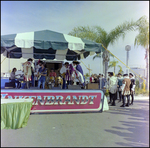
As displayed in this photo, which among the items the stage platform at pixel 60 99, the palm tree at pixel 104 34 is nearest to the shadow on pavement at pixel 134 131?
the stage platform at pixel 60 99

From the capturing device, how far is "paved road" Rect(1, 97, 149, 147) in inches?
128

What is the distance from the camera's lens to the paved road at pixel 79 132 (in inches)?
128

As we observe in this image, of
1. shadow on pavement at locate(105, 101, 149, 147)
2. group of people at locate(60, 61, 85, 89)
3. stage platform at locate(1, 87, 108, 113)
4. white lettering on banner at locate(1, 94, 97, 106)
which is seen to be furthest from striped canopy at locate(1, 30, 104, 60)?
shadow on pavement at locate(105, 101, 149, 147)

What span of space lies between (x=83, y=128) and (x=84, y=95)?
1512mm

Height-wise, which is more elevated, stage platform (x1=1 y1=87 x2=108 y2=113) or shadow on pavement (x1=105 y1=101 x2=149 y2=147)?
→ stage platform (x1=1 y1=87 x2=108 y2=113)

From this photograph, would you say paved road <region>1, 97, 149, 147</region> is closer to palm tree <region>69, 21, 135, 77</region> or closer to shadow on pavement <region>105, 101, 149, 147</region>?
shadow on pavement <region>105, 101, 149, 147</region>

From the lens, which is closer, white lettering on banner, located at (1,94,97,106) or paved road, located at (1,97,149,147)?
paved road, located at (1,97,149,147)

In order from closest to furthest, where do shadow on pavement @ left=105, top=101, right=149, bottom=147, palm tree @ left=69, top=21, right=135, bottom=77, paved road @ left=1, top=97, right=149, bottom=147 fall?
paved road @ left=1, top=97, right=149, bottom=147 → shadow on pavement @ left=105, top=101, right=149, bottom=147 → palm tree @ left=69, top=21, right=135, bottom=77

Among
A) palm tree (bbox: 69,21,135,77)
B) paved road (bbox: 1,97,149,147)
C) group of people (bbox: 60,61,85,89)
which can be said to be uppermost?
palm tree (bbox: 69,21,135,77)

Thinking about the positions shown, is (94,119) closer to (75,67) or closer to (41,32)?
(75,67)

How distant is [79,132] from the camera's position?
383cm

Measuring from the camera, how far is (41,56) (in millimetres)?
9672

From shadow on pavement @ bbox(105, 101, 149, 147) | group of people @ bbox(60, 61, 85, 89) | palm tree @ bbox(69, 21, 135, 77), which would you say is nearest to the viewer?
shadow on pavement @ bbox(105, 101, 149, 147)

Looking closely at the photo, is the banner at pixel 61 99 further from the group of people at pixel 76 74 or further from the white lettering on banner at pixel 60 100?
the group of people at pixel 76 74
